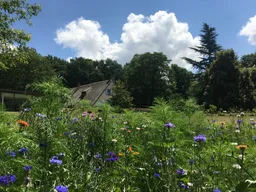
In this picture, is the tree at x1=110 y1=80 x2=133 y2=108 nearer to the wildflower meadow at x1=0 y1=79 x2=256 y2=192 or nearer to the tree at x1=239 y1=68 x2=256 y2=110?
the tree at x1=239 y1=68 x2=256 y2=110

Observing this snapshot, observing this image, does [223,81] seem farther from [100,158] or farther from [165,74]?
[100,158]

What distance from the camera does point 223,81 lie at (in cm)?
2956

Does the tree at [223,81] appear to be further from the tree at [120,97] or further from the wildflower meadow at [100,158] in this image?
the wildflower meadow at [100,158]

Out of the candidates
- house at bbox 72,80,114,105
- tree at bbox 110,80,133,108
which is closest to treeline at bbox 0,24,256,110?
house at bbox 72,80,114,105

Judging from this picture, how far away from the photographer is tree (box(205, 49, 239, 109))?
28266 millimetres

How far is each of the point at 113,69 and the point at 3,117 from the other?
246 ft

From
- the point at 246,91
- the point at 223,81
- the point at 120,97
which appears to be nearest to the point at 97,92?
the point at 120,97

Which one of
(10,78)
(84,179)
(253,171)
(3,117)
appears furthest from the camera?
(10,78)

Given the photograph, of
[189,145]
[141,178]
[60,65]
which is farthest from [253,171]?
[60,65]

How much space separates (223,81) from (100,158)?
2894 centimetres

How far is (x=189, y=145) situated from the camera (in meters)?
3.68

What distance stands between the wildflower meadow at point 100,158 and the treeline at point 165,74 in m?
6.20

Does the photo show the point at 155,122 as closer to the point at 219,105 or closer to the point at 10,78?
the point at 219,105

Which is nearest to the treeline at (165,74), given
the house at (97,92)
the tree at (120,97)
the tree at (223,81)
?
the tree at (223,81)
